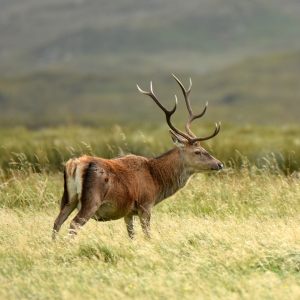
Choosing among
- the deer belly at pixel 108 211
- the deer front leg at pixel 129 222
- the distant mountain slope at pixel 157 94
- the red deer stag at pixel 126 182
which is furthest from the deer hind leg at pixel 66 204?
the distant mountain slope at pixel 157 94

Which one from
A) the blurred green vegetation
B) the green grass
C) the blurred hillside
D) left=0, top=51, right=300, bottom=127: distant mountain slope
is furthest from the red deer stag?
left=0, top=51, right=300, bottom=127: distant mountain slope

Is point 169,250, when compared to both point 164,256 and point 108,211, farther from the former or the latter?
point 108,211

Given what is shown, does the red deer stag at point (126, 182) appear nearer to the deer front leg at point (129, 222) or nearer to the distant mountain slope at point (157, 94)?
the deer front leg at point (129, 222)

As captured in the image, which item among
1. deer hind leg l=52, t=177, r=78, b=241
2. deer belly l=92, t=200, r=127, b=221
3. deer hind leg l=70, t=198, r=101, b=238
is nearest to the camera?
deer hind leg l=70, t=198, r=101, b=238

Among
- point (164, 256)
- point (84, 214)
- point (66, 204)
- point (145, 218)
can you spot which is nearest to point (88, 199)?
point (84, 214)

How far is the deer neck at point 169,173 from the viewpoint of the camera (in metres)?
8.79

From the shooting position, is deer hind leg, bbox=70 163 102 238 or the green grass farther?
deer hind leg, bbox=70 163 102 238

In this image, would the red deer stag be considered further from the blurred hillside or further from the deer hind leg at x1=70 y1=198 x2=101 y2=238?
the blurred hillside

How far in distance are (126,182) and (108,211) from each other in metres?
0.43

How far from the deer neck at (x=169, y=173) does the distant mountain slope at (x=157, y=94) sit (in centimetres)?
7136

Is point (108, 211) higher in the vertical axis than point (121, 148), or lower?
higher

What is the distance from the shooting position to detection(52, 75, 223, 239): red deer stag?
24.5ft

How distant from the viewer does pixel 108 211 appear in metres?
7.78

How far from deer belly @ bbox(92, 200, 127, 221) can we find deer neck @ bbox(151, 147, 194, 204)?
100cm
